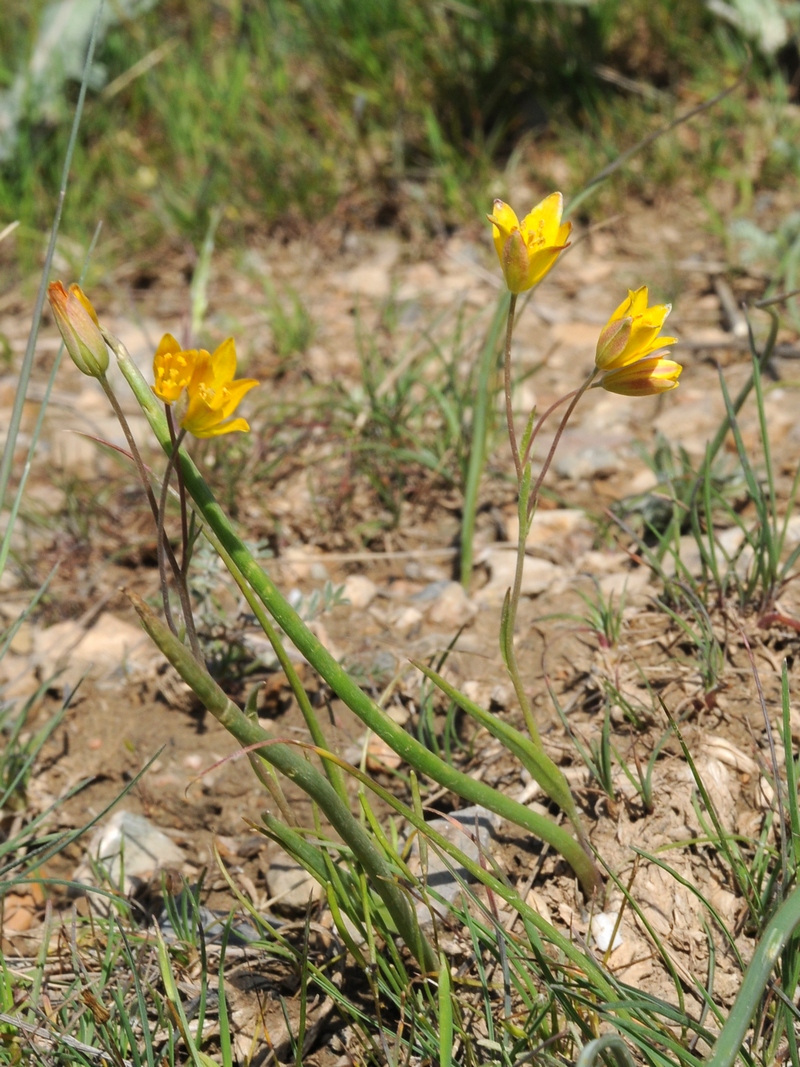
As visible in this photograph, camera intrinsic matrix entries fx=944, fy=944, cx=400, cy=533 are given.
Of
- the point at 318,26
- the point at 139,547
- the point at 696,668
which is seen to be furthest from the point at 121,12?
the point at 696,668

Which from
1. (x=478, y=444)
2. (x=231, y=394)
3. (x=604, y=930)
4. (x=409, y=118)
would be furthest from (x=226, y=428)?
(x=409, y=118)

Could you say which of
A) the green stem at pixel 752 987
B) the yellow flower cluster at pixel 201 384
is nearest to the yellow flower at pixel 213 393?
the yellow flower cluster at pixel 201 384

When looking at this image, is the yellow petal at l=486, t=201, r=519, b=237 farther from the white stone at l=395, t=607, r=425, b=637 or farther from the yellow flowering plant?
the white stone at l=395, t=607, r=425, b=637

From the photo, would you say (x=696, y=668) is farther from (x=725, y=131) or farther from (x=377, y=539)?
(x=725, y=131)

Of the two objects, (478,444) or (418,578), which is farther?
(418,578)

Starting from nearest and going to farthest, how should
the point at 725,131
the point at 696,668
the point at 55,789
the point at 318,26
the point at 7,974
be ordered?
the point at 7,974
the point at 696,668
the point at 55,789
the point at 725,131
the point at 318,26

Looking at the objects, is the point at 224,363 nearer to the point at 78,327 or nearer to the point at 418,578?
the point at 78,327
